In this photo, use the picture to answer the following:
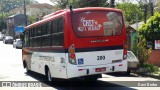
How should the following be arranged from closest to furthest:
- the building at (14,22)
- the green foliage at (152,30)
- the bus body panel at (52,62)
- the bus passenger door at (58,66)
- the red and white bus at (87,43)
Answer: the red and white bus at (87,43) → the bus passenger door at (58,66) → the bus body panel at (52,62) → the green foliage at (152,30) → the building at (14,22)

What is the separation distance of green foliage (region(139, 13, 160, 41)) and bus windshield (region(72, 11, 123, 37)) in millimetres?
9513

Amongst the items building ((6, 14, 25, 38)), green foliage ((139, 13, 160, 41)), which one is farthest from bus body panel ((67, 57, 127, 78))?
building ((6, 14, 25, 38))

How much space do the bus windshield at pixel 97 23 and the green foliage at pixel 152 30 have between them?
31.2 ft

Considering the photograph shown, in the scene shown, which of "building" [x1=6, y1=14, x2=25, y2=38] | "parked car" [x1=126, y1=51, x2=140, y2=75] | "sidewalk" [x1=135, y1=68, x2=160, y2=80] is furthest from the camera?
"building" [x1=6, y1=14, x2=25, y2=38]

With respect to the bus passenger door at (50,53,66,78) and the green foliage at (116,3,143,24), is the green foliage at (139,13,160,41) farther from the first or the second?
the green foliage at (116,3,143,24)

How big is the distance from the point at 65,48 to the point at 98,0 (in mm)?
25530

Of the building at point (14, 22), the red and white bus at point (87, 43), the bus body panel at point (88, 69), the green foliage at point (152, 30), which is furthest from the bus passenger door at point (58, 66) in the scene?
the building at point (14, 22)

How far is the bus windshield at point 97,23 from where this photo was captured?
1142 cm

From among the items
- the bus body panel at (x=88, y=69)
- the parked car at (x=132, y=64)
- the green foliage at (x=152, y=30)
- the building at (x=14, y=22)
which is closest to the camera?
the bus body panel at (x=88, y=69)

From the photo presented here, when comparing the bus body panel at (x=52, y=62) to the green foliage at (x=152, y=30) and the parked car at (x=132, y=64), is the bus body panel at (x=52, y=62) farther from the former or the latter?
the green foliage at (x=152, y=30)

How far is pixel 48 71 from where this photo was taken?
1345 cm

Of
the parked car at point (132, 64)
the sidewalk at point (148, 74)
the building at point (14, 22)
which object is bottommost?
the sidewalk at point (148, 74)

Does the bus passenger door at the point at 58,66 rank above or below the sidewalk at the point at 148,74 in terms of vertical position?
above

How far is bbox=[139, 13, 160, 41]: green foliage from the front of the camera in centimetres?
2100
